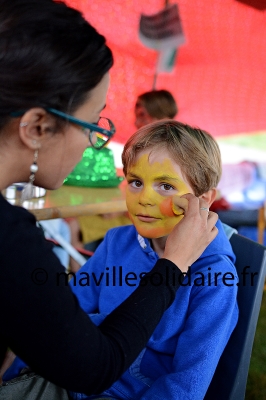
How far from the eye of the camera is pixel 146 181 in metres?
1.19

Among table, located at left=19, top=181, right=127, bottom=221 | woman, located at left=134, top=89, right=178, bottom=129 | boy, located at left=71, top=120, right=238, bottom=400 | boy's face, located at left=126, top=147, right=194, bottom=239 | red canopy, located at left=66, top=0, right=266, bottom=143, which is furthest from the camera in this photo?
red canopy, located at left=66, top=0, right=266, bottom=143

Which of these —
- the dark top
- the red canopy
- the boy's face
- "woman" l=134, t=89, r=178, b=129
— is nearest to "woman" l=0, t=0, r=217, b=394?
the dark top

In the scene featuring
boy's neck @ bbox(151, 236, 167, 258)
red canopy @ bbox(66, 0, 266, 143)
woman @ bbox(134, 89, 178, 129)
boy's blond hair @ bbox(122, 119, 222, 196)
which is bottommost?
boy's neck @ bbox(151, 236, 167, 258)

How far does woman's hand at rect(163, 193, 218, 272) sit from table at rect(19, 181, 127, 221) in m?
0.67

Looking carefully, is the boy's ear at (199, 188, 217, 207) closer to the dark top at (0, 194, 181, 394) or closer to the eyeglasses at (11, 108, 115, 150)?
the eyeglasses at (11, 108, 115, 150)

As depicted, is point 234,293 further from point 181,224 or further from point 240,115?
point 240,115

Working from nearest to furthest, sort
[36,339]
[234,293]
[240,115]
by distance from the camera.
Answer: [36,339]
[234,293]
[240,115]

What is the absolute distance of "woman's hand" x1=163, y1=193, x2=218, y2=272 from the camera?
36.2 inches

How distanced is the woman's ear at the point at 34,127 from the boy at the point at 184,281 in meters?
0.40

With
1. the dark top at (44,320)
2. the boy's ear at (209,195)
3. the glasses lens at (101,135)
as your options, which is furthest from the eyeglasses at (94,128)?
the boy's ear at (209,195)

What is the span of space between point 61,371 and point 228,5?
367 cm

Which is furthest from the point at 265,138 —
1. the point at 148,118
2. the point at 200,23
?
the point at 148,118

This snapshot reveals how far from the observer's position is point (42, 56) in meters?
0.74

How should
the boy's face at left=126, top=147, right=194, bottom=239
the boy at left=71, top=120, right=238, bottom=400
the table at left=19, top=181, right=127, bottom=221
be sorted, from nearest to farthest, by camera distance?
1. the boy at left=71, top=120, right=238, bottom=400
2. the boy's face at left=126, top=147, right=194, bottom=239
3. the table at left=19, top=181, right=127, bottom=221
